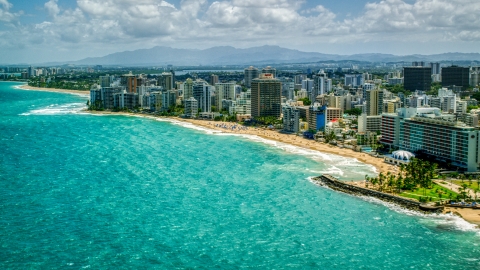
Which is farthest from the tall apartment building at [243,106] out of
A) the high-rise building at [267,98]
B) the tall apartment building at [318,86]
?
the tall apartment building at [318,86]

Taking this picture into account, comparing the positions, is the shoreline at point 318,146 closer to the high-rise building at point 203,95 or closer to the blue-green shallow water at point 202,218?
the blue-green shallow water at point 202,218

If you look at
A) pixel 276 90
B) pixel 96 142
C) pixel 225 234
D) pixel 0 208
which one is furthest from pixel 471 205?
pixel 276 90

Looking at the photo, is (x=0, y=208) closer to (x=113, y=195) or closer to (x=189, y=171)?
(x=113, y=195)

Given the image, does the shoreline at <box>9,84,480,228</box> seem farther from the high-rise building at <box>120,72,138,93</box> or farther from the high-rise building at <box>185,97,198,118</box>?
the high-rise building at <box>120,72,138,93</box>

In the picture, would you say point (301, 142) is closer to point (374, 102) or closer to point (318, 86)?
point (374, 102)

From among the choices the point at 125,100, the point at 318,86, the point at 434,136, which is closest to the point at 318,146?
the point at 434,136
